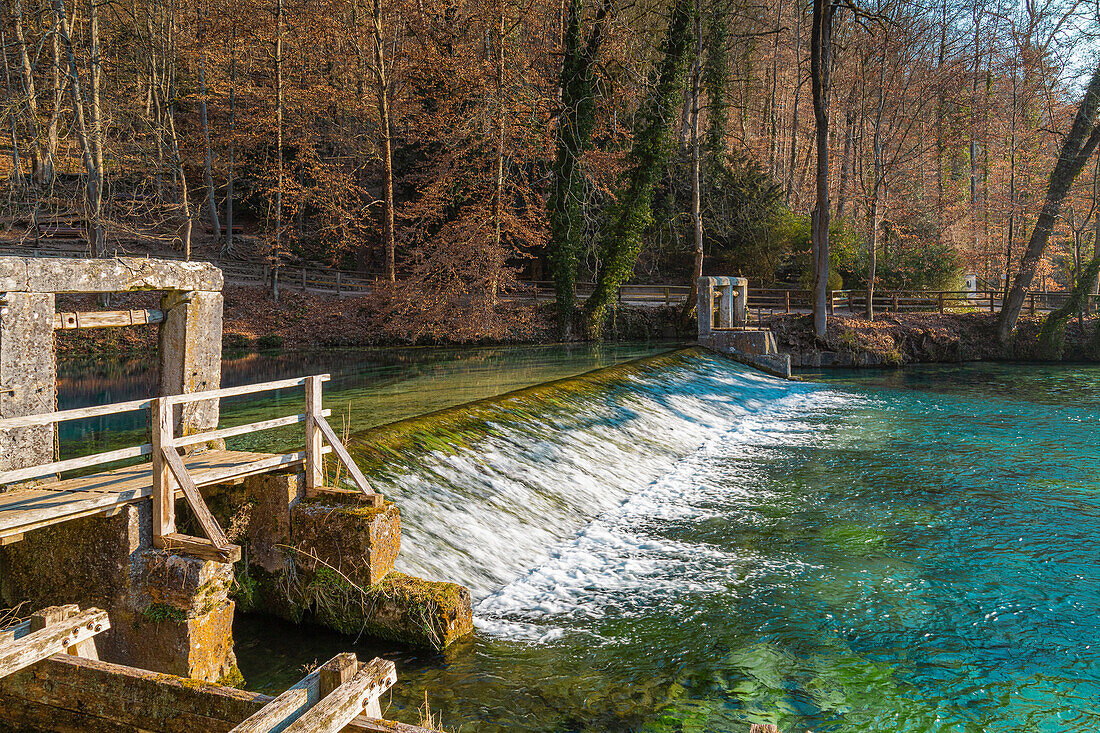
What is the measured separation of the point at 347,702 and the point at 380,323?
91.0ft

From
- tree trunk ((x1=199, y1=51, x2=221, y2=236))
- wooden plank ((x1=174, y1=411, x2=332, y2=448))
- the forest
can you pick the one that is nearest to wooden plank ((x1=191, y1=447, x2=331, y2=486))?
wooden plank ((x1=174, y1=411, x2=332, y2=448))

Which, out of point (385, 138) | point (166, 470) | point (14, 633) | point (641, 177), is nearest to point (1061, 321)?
point (641, 177)

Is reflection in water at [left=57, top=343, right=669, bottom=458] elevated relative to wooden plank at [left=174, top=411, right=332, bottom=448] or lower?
lower

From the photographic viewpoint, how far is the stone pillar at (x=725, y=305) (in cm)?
2588

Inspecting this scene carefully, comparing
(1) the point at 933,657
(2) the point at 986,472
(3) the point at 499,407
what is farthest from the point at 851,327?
(1) the point at 933,657

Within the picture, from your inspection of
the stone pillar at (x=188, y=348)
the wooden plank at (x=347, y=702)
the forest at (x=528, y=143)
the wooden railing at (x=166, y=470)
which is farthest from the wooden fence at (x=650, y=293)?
the wooden plank at (x=347, y=702)

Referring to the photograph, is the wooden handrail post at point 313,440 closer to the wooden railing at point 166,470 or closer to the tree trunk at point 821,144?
the wooden railing at point 166,470

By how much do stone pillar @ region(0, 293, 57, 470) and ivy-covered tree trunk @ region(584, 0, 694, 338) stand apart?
2355 centimetres

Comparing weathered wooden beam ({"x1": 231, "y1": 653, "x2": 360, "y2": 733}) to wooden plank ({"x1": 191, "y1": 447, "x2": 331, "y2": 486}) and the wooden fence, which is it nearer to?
wooden plank ({"x1": 191, "y1": 447, "x2": 331, "y2": 486})

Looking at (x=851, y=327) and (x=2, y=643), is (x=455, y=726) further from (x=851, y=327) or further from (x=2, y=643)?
(x=851, y=327)

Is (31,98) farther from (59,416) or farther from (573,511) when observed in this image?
(573,511)

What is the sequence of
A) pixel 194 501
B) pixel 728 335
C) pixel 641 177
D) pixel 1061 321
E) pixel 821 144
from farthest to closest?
pixel 641 177 < pixel 1061 321 < pixel 821 144 < pixel 728 335 < pixel 194 501

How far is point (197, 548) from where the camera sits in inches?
239

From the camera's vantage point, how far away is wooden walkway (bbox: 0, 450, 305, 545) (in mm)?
5602
